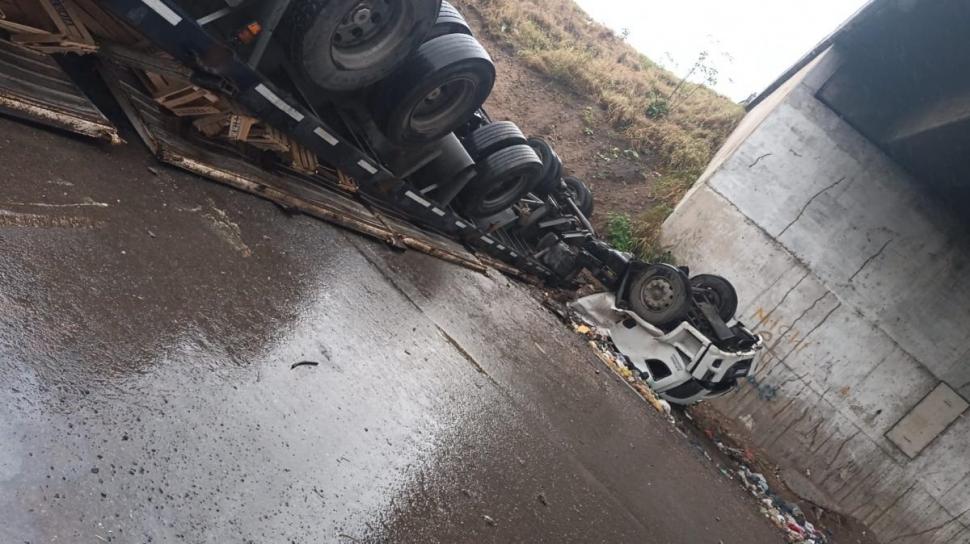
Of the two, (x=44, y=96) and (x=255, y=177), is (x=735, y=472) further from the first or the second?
(x=44, y=96)

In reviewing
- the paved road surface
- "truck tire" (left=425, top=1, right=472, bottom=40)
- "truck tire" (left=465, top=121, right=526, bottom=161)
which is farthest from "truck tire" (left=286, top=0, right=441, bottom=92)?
"truck tire" (left=465, top=121, right=526, bottom=161)

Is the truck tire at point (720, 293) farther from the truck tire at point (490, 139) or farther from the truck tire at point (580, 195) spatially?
the truck tire at point (490, 139)

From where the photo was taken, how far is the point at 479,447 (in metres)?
3.31

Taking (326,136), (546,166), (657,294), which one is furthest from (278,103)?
(657,294)

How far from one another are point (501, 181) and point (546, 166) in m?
1.70

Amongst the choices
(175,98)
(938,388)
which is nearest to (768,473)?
(938,388)

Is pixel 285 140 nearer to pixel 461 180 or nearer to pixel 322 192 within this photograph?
pixel 322 192

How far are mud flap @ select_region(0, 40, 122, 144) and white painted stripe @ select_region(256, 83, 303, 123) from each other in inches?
34.2

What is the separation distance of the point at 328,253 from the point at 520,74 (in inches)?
432

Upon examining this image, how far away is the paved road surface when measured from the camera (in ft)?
6.23

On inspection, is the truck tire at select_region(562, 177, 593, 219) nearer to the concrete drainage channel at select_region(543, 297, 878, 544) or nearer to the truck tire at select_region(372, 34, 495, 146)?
the concrete drainage channel at select_region(543, 297, 878, 544)

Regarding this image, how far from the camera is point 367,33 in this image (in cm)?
395

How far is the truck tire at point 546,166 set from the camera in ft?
24.7

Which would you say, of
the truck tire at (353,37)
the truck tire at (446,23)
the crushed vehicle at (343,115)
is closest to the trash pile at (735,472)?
the crushed vehicle at (343,115)
